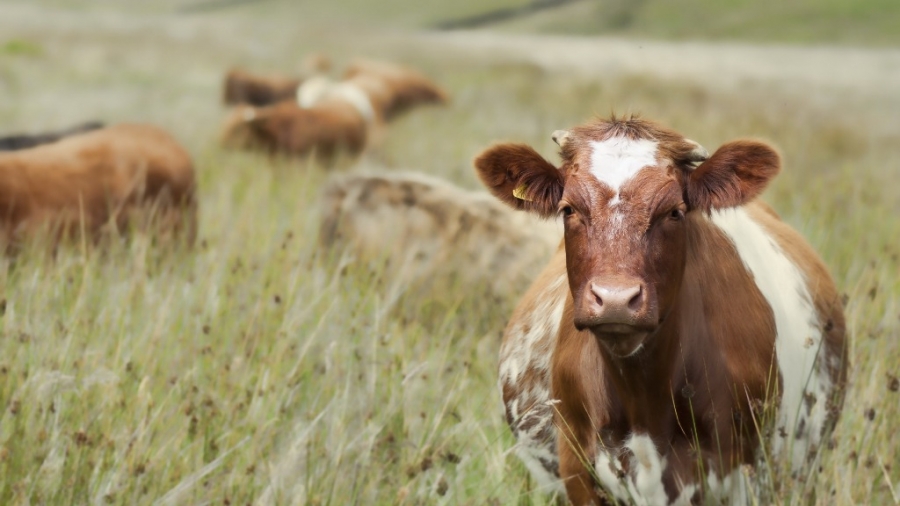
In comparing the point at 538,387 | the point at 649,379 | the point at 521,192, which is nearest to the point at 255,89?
the point at 538,387

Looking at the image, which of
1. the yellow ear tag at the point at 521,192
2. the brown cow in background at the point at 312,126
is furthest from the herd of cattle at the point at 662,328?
the brown cow in background at the point at 312,126

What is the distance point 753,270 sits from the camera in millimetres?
→ 3293

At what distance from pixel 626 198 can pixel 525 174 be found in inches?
15.8

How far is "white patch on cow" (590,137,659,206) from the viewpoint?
9.35 feet

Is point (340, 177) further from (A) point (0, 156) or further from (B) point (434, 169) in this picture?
(B) point (434, 169)

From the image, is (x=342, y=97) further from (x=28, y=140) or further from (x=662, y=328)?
(x=662, y=328)

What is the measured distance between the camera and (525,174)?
312 centimetres

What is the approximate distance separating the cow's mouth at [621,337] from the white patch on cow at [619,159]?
13.6 inches

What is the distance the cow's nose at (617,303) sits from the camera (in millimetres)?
2596

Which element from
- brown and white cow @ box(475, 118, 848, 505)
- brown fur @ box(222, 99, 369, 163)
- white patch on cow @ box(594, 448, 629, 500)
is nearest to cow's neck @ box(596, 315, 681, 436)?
brown and white cow @ box(475, 118, 848, 505)

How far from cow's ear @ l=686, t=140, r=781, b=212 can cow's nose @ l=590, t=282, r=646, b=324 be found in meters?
0.48

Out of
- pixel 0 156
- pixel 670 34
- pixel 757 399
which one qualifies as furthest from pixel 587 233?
pixel 670 34

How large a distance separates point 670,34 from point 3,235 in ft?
108

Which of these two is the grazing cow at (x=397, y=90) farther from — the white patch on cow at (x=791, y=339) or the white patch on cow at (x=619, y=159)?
the white patch on cow at (x=619, y=159)
